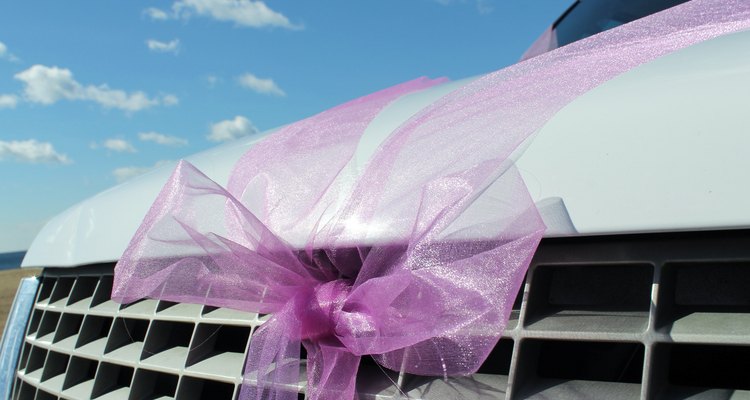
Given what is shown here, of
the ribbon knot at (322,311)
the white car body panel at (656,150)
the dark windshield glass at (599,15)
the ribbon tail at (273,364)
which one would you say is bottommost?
the ribbon tail at (273,364)

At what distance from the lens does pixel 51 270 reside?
86.7 inches

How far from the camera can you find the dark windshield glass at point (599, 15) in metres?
2.37

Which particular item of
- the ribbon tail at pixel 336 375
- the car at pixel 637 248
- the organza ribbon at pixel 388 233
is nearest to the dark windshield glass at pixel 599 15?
the organza ribbon at pixel 388 233

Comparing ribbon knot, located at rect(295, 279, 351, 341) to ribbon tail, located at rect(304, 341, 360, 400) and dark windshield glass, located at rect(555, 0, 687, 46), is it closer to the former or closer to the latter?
ribbon tail, located at rect(304, 341, 360, 400)

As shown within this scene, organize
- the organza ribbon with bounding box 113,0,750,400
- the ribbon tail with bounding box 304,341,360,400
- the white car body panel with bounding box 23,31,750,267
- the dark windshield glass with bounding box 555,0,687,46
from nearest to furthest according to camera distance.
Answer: the white car body panel with bounding box 23,31,750,267
the organza ribbon with bounding box 113,0,750,400
the ribbon tail with bounding box 304,341,360,400
the dark windshield glass with bounding box 555,0,687,46

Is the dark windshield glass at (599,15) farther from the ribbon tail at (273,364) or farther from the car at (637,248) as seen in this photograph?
the ribbon tail at (273,364)

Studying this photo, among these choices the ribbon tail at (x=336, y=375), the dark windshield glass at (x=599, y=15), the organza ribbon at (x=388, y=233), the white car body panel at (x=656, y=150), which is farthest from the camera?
the dark windshield glass at (x=599, y=15)

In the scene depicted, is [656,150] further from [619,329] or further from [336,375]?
[336,375]

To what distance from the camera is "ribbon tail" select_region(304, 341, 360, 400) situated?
1.17 m

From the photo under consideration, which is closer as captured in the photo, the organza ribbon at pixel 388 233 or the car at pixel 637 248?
the car at pixel 637 248

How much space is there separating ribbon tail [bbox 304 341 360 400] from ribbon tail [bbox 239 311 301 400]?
0.16 feet

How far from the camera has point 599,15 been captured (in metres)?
2.58

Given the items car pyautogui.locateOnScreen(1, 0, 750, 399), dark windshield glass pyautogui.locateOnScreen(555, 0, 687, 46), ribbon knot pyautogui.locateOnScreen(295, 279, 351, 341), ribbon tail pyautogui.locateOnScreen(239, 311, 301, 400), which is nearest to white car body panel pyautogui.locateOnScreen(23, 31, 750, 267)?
car pyautogui.locateOnScreen(1, 0, 750, 399)

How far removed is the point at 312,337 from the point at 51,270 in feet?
4.23
